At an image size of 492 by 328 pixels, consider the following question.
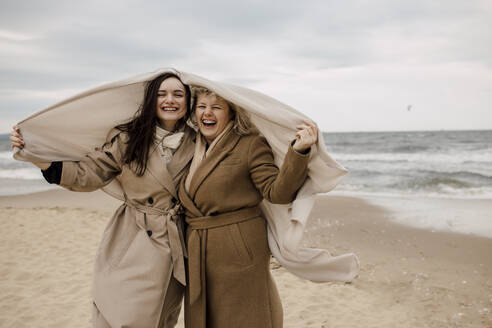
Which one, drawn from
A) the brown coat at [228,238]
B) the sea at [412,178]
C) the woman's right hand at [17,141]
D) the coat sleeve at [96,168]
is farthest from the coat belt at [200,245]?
the sea at [412,178]

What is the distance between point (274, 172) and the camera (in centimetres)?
213

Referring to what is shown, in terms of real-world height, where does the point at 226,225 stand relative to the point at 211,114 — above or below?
below

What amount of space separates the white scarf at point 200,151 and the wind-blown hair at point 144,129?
25 centimetres

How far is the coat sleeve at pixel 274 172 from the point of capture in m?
1.94

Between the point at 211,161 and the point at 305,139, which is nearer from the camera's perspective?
the point at 305,139

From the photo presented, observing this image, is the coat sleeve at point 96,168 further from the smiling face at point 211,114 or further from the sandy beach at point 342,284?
the sandy beach at point 342,284

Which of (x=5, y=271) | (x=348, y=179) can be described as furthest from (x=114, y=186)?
(x=348, y=179)

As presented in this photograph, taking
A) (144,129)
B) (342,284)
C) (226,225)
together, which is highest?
(144,129)

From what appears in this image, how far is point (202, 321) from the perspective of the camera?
2158mm

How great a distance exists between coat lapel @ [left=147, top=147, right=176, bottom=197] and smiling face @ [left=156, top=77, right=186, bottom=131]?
26cm

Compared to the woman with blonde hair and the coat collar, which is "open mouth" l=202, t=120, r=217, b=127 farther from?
the coat collar

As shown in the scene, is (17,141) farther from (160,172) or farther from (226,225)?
(226,225)

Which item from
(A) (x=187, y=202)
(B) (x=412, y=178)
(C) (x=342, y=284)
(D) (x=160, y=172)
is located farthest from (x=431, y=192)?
(D) (x=160, y=172)

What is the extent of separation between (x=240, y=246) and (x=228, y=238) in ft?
Answer: 0.26
